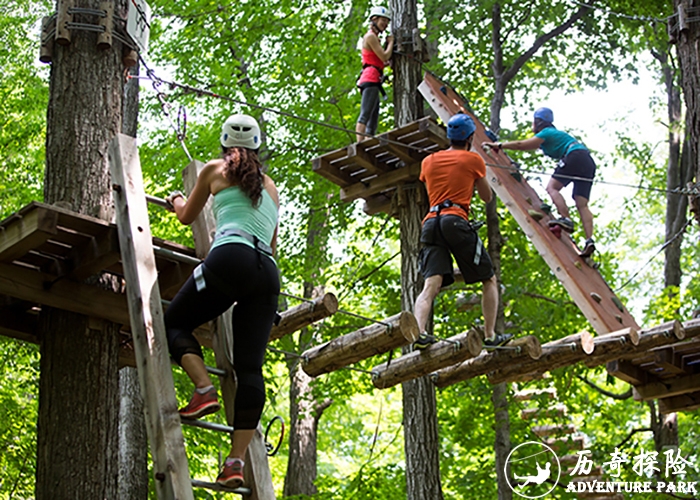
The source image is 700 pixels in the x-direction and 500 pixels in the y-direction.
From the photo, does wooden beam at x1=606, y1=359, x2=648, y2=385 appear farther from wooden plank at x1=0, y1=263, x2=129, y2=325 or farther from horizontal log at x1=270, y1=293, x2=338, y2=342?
wooden plank at x1=0, y1=263, x2=129, y2=325

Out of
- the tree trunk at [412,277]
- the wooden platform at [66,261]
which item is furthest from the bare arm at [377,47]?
the wooden platform at [66,261]

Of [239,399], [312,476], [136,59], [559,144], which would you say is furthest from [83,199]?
[312,476]

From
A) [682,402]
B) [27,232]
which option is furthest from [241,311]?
[682,402]

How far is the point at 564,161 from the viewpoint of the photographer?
923 centimetres

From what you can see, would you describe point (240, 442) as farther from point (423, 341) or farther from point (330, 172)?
point (330, 172)

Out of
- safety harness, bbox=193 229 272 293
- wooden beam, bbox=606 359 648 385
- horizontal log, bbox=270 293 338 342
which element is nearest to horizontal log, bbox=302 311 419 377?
horizontal log, bbox=270 293 338 342

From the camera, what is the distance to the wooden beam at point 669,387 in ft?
28.8

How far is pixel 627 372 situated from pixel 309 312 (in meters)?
4.22

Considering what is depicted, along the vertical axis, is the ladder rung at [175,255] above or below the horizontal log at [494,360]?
above

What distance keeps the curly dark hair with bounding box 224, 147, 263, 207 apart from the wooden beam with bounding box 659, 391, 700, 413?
656 centimetres

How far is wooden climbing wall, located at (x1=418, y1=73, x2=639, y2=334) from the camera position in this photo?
7652mm

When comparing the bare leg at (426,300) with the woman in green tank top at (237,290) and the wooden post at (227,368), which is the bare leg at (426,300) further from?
the woman in green tank top at (237,290)

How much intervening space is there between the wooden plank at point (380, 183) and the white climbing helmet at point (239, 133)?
4.37 metres

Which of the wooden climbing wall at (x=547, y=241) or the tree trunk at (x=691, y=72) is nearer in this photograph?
the wooden climbing wall at (x=547, y=241)
